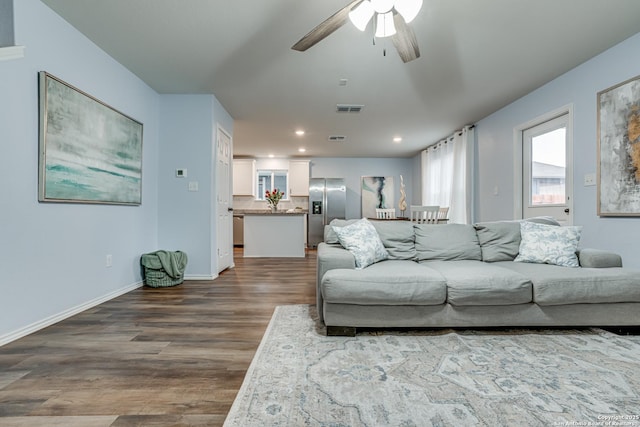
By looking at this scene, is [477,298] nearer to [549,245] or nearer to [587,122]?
[549,245]

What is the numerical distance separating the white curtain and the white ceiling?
36.4 inches

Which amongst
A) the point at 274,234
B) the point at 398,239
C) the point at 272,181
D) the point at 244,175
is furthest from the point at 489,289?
the point at 244,175

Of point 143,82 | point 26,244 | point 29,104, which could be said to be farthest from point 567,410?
point 143,82

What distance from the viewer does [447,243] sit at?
2.88 meters

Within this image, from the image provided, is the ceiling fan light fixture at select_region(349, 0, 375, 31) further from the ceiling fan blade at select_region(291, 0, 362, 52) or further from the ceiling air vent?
the ceiling air vent

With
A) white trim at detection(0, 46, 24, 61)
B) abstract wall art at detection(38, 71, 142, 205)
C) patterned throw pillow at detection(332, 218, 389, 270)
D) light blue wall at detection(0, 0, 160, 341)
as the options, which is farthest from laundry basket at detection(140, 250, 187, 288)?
white trim at detection(0, 46, 24, 61)

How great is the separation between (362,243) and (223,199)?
2.79 meters

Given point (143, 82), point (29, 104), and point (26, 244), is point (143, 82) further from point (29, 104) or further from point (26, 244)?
point (26, 244)

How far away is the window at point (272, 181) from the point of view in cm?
827

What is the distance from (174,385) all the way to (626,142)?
13.3 ft

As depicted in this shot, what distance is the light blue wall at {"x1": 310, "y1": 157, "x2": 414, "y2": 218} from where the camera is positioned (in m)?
8.40

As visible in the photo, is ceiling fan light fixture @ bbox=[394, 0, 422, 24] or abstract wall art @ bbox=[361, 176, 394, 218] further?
abstract wall art @ bbox=[361, 176, 394, 218]

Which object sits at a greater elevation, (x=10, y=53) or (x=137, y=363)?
(x=10, y=53)

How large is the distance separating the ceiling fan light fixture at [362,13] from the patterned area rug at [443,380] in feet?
6.91
